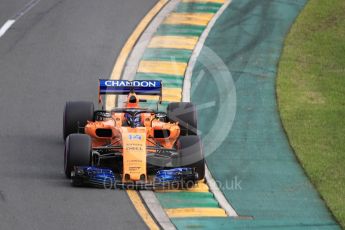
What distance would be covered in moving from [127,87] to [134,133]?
2344 mm

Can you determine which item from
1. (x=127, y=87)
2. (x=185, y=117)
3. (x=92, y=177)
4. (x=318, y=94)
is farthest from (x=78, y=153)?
(x=318, y=94)

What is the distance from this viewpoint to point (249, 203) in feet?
61.4

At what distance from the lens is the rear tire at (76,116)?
2122 cm

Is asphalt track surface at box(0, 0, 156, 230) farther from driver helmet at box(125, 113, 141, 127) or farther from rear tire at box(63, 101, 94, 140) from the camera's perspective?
driver helmet at box(125, 113, 141, 127)

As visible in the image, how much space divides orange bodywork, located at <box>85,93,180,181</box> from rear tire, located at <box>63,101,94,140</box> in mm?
605

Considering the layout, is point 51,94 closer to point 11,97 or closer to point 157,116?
point 11,97

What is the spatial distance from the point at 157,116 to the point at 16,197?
3.54 meters

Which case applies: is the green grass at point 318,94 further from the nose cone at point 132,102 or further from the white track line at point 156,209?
the nose cone at point 132,102

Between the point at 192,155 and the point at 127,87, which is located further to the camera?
the point at 127,87

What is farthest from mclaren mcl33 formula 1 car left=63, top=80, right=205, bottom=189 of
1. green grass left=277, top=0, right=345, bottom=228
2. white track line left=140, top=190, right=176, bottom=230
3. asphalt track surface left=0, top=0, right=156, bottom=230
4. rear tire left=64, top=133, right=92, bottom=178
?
green grass left=277, top=0, right=345, bottom=228

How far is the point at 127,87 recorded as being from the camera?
71.1ft

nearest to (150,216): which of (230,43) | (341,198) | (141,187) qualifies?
(141,187)

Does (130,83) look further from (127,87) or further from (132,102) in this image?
(132,102)

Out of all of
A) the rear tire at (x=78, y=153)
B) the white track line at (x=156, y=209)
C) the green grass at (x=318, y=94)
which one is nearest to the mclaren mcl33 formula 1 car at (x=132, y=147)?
the rear tire at (x=78, y=153)
